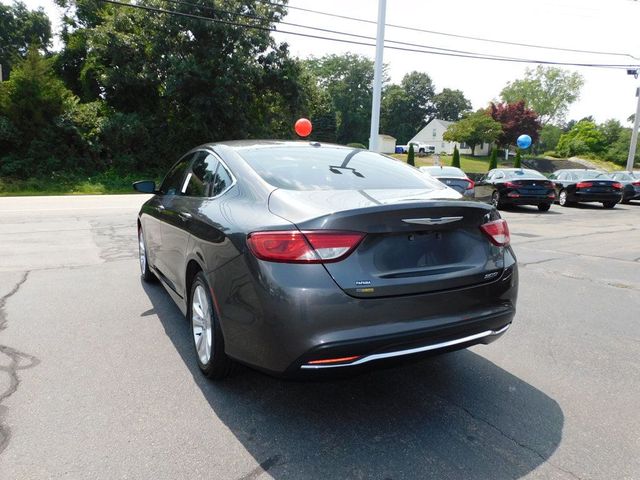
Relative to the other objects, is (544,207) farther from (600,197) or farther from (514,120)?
(514,120)

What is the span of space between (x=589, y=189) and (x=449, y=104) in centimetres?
9286

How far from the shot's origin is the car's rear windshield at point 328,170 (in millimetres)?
3020

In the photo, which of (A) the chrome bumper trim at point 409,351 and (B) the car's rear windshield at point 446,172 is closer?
(A) the chrome bumper trim at point 409,351

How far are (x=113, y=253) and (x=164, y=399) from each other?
4993 mm

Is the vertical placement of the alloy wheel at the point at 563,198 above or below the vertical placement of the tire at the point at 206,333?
below

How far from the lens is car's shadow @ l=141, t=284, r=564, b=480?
7.50 feet

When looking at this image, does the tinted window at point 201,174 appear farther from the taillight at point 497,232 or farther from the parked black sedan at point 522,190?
the parked black sedan at point 522,190

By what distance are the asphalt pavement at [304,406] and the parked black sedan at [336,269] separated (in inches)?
16.4

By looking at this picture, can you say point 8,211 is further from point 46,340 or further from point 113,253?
point 46,340

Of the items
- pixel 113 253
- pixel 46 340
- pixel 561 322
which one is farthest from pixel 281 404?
pixel 113 253

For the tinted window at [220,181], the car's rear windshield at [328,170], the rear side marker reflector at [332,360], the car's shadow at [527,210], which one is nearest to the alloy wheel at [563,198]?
the car's shadow at [527,210]

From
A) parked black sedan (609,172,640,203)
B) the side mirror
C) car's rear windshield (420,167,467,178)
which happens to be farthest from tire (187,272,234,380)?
parked black sedan (609,172,640,203)

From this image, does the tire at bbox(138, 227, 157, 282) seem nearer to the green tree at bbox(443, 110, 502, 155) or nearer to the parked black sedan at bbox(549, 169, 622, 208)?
the parked black sedan at bbox(549, 169, 622, 208)

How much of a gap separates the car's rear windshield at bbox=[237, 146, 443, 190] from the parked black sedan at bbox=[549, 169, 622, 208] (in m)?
15.5
